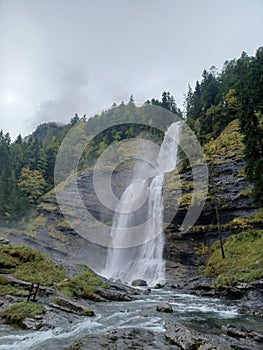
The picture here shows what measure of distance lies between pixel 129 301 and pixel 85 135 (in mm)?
61604

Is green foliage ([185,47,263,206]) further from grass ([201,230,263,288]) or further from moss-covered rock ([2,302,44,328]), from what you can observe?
moss-covered rock ([2,302,44,328])

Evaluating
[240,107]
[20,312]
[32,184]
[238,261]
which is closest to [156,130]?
[32,184]

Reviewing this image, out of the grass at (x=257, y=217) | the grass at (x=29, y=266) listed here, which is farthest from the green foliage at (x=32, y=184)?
the grass at (x=257, y=217)

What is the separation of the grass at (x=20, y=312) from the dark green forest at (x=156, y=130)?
18100 mm

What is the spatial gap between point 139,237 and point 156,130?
35.5m

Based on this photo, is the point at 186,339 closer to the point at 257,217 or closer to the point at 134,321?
the point at 134,321

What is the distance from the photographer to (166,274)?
1179 inches

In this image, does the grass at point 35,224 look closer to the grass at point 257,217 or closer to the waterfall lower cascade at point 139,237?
the waterfall lower cascade at point 139,237

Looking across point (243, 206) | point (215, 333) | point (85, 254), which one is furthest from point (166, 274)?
point (215, 333)

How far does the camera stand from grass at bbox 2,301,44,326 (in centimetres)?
1124

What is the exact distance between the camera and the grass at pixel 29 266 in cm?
1732

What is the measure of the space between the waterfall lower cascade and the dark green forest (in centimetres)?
1270

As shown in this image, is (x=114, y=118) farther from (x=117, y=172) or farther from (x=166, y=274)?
(x=166, y=274)

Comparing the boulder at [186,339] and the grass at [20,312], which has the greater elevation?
the boulder at [186,339]
